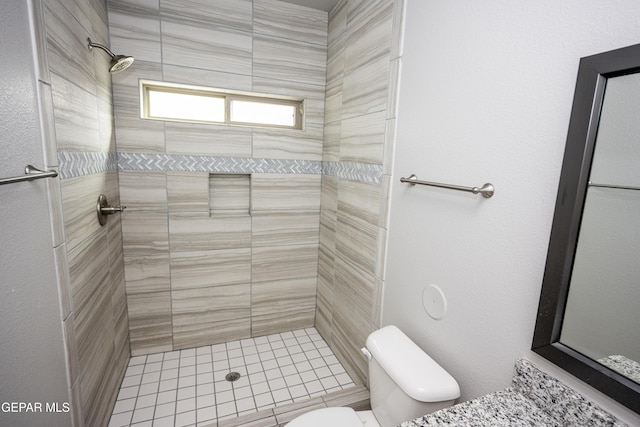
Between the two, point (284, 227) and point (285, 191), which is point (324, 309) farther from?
point (285, 191)

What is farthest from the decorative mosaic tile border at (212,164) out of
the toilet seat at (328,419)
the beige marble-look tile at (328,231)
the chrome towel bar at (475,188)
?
the toilet seat at (328,419)

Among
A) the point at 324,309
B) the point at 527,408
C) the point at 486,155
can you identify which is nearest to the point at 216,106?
the point at 324,309

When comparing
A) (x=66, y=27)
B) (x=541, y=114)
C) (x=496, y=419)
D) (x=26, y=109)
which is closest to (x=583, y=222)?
(x=541, y=114)

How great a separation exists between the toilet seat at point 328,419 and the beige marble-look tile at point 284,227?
134 centimetres

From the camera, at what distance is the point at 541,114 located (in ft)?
2.90

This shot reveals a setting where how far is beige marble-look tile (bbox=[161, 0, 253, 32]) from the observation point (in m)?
1.93

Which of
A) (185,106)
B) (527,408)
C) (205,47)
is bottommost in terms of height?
(527,408)

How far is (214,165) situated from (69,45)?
1009mm

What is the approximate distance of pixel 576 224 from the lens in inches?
31.2

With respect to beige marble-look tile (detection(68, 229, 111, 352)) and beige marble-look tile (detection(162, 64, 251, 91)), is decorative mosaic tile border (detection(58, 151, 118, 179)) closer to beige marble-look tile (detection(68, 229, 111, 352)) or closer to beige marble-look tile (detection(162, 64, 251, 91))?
beige marble-look tile (detection(68, 229, 111, 352))

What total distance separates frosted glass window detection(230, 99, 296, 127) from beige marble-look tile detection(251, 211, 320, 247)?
2.29 ft

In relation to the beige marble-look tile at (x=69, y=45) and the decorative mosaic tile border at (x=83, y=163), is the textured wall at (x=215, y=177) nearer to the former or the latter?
the decorative mosaic tile border at (x=83, y=163)

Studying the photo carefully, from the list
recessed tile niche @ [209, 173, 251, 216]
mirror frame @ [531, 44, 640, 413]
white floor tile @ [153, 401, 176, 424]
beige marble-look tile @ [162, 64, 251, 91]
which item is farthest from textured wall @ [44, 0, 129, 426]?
mirror frame @ [531, 44, 640, 413]

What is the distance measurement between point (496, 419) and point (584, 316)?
14.5 inches
